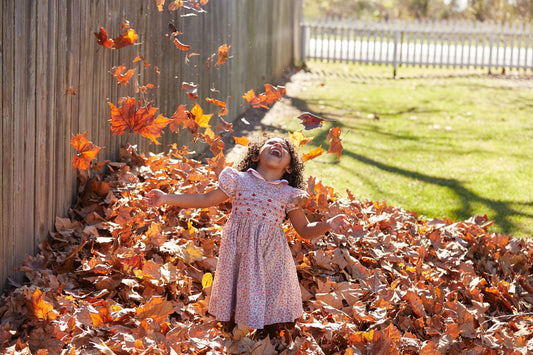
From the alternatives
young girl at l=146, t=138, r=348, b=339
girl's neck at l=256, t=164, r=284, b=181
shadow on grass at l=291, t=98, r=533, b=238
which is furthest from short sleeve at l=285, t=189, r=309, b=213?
shadow on grass at l=291, t=98, r=533, b=238

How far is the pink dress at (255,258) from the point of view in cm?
303

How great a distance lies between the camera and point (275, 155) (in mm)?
3111

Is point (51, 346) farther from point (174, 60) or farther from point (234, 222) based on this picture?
point (174, 60)

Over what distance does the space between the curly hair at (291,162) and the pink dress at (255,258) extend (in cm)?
13

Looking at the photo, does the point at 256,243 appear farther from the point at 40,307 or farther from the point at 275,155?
the point at 40,307

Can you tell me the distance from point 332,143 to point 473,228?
1.64 m

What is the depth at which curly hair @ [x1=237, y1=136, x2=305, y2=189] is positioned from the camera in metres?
3.22

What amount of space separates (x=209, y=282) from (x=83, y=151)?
116 centimetres

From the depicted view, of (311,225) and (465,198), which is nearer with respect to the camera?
(311,225)

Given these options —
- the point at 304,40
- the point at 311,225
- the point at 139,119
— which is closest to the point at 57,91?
the point at 139,119

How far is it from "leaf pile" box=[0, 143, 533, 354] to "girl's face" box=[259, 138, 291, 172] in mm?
715

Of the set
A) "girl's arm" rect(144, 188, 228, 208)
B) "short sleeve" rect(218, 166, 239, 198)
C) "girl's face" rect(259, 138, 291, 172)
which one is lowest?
"girl's arm" rect(144, 188, 228, 208)

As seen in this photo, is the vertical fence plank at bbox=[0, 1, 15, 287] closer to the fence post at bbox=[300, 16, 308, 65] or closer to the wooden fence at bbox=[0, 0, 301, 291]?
the wooden fence at bbox=[0, 0, 301, 291]

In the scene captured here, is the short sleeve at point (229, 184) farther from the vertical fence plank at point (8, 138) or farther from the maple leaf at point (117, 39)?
the maple leaf at point (117, 39)
